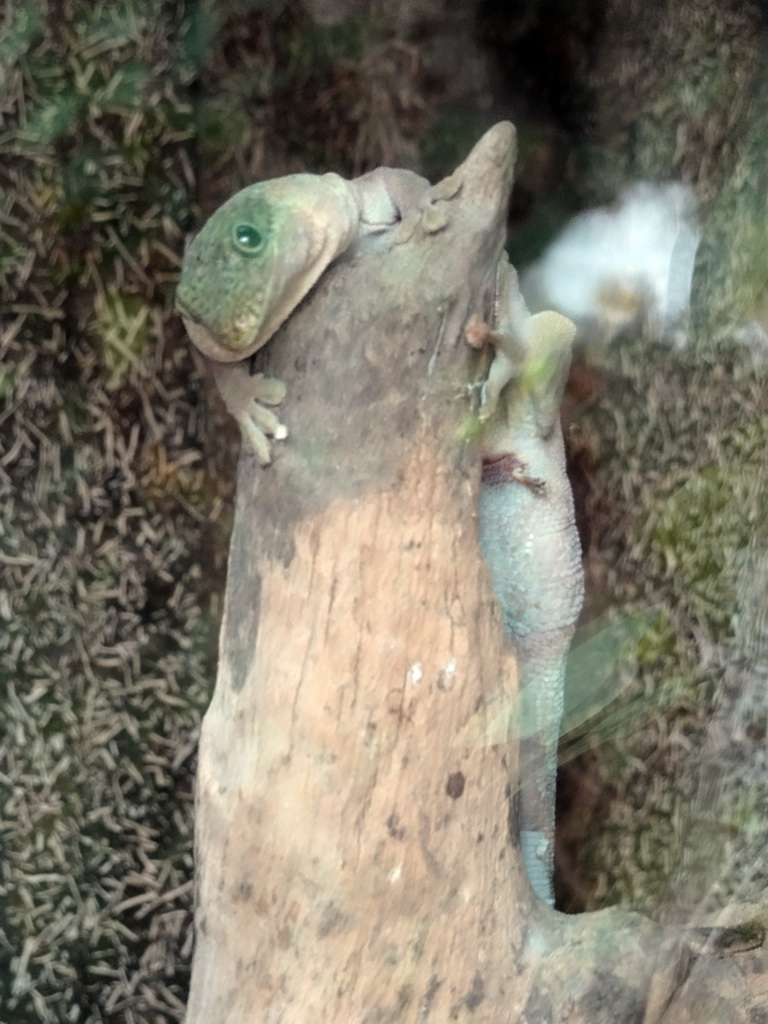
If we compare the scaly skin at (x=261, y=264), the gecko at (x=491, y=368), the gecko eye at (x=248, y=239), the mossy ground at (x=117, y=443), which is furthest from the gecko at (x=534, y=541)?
the mossy ground at (x=117, y=443)

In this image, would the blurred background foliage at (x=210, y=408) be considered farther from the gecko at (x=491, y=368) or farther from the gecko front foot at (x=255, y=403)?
the gecko front foot at (x=255, y=403)

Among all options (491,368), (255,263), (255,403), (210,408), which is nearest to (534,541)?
Result: (491,368)

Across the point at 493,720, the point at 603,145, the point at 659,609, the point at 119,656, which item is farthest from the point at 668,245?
the point at 119,656

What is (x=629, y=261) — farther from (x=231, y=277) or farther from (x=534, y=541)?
(x=231, y=277)

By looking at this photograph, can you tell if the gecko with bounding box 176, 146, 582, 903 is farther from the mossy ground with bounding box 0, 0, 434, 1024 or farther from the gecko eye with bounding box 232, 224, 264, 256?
the mossy ground with bounding box 0, 0, 434, 1024

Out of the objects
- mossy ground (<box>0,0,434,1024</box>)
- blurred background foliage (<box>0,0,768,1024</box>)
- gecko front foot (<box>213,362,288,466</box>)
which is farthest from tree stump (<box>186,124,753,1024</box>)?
mossy ground (<box>0,0,434,1024</box>)

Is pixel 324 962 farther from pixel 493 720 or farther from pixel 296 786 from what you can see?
pixel 493 720
